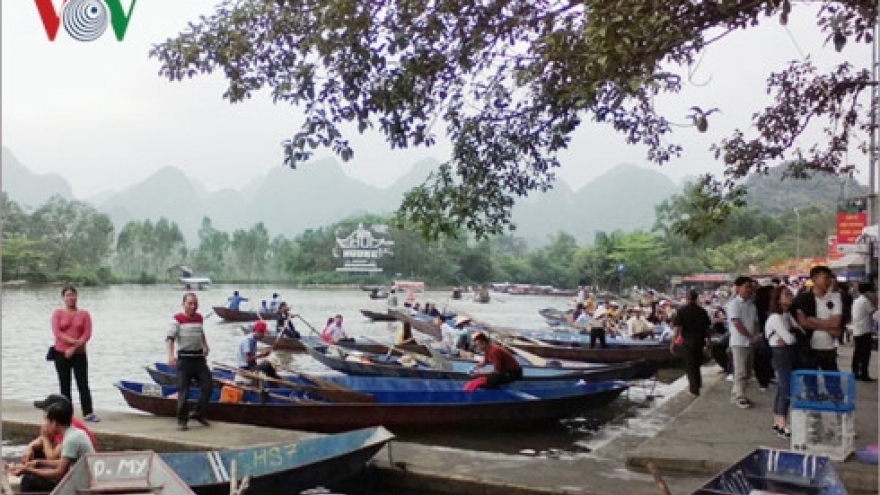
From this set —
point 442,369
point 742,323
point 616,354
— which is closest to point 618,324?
point 616,354

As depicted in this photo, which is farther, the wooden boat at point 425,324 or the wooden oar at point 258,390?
the wooden boat at point 425,324

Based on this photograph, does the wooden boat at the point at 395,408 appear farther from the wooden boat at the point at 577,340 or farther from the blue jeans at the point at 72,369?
the wooden boat at the point at 577,340

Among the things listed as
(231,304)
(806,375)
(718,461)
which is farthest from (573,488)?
(231,304)

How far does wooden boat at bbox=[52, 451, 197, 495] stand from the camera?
5082 mm

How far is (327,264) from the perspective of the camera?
102 meters

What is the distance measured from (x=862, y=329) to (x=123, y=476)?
10945 millimetres

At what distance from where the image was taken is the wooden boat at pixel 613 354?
1881 cm

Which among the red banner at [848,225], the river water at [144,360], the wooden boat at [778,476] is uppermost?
the red banner at [848,225]

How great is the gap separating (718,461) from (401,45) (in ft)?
16.1

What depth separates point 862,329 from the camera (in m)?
11.9

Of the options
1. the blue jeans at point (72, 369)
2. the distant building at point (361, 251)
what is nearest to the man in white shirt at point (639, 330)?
the blue jeans at point (72, 369)

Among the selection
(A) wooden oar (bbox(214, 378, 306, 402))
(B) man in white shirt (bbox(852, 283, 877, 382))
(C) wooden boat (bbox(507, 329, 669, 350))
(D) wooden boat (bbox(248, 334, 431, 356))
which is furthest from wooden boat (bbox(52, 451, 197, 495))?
(C) wooden boat (bbox(507, 329, 669, 350))

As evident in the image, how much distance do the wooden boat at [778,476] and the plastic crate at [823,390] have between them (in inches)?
75.5

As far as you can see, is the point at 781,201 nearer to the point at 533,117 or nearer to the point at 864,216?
the point at 864,216
